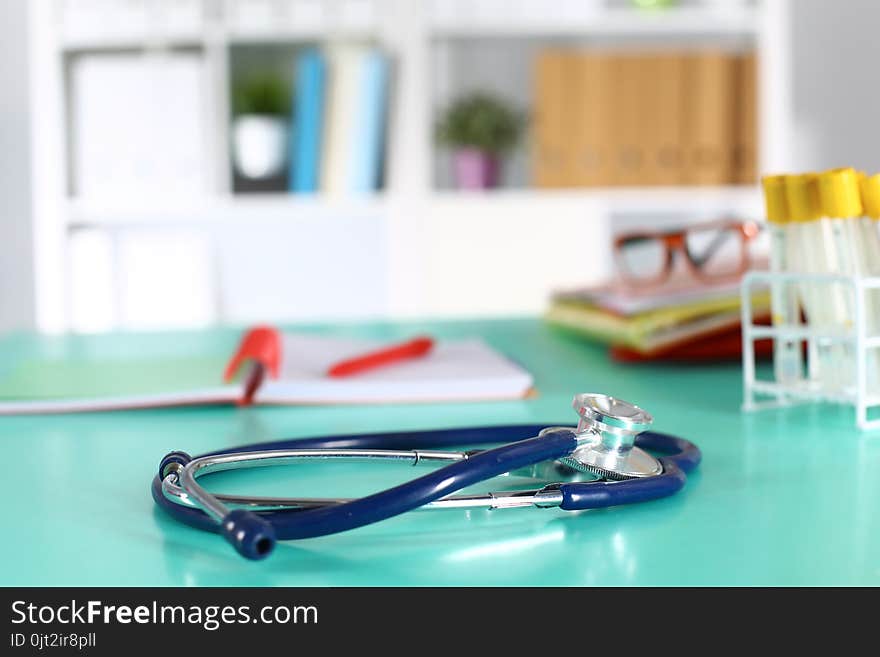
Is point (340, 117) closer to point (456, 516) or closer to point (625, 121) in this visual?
point (625, 121)

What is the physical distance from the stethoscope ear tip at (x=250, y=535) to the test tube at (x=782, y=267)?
43cm

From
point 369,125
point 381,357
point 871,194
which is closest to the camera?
point 871,194

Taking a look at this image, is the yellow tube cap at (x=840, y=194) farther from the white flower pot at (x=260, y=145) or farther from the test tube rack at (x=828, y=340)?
the white flower pot at (x=260, y=145)

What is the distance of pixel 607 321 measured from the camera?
1.07m

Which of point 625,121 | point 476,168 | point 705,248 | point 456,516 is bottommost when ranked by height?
point 456,516

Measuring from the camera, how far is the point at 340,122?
2.59 metres

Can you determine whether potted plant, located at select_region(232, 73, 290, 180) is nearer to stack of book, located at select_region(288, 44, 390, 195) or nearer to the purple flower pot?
stack of book, located at select_region(288, 44, 390, 195)

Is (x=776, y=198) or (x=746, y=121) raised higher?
(x=746, y=121)

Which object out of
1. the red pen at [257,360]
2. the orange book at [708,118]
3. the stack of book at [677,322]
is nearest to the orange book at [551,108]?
the orange book at [708,118]

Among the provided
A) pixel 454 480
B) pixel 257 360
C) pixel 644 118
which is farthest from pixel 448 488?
pixel 644 118

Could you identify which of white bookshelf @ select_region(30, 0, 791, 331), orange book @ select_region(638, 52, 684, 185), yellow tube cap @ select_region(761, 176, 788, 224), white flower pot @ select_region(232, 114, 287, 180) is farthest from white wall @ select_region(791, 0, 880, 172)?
yellow tube cap @ select_region(761, 176, 788, 224)

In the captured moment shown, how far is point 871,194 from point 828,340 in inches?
3.6

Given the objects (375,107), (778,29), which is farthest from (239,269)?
(778,29)
